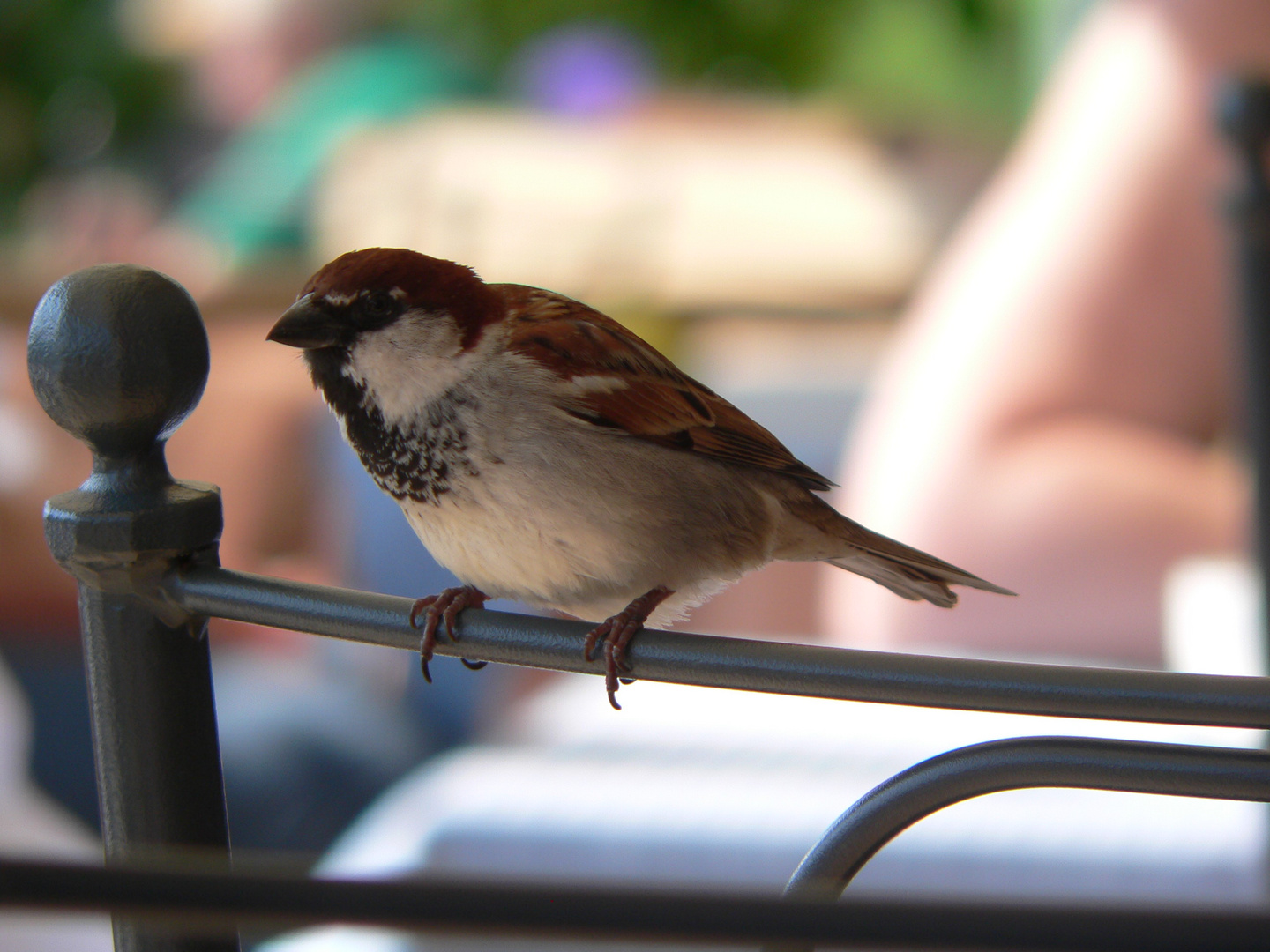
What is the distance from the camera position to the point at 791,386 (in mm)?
1892

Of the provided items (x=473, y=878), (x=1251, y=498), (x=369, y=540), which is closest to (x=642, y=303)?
(x=369, y=540)

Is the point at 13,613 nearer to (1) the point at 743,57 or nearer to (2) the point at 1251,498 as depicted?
(2) the point at 1251,498

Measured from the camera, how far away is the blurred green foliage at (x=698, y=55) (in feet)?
8.86

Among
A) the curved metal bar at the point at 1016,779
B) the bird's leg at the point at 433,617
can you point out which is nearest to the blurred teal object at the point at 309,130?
the bird's leg at the point at 433,617

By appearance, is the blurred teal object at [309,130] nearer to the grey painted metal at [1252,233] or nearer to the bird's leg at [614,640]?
the grey painted metal at [1252,233]

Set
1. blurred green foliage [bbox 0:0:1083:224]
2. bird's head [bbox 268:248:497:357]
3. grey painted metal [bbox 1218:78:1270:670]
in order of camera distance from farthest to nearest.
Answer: blurred green foliage [bbox 0:0:1083:224] → grey painted metal [bbox 1218:78:1270:670] → bird's head [bbox 268:248:497:357]

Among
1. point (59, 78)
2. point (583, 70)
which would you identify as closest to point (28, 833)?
point (583, 70)

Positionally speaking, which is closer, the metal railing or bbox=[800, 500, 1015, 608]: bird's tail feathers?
the metal railing

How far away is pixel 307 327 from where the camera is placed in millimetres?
489

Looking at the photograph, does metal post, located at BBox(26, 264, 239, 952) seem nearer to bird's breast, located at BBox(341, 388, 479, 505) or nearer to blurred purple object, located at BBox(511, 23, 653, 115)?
bird's breast, located at BBox(341, 388, 479, 505)

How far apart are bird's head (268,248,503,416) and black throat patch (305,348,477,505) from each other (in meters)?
0.01

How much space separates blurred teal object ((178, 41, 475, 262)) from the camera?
222 cm

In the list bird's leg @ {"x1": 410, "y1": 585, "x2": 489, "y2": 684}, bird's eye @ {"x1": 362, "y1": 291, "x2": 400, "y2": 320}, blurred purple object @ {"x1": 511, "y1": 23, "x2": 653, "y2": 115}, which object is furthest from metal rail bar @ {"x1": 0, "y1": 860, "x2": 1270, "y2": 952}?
blurred purple object @ {"x1": 511, "y1": 23, "x2": 653, "y2": 115}

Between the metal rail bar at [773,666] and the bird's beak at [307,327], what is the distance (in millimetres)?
95
